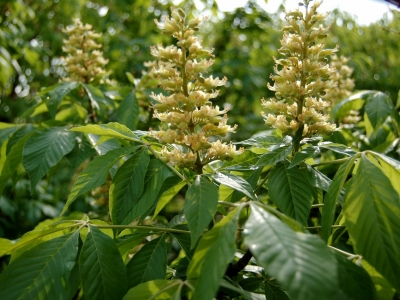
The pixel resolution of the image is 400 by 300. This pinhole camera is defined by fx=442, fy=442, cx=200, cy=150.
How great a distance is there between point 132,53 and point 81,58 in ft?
8.95

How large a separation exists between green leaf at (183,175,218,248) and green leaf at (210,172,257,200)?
3.0 inches

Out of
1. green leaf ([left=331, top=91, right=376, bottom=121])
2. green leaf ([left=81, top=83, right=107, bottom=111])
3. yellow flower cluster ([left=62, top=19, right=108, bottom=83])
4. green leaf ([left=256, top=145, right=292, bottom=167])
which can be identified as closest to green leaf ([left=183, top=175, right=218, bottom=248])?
green leaf ([left=256, top=145, right=292, bottom=167])

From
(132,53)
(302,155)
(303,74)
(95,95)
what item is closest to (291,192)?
(302,155)

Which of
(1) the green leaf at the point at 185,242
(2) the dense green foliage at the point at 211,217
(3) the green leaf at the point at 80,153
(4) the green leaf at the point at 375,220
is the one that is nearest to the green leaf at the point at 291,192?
(2) the dense green foliage at the point at 211,217

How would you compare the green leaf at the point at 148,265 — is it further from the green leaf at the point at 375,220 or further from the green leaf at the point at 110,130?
the green leaf at the point at 375,220

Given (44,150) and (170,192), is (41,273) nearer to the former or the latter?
(170,192)

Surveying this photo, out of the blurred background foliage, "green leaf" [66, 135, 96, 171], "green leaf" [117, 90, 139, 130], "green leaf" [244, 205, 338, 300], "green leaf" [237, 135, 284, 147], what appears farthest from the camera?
the blurred background foliage

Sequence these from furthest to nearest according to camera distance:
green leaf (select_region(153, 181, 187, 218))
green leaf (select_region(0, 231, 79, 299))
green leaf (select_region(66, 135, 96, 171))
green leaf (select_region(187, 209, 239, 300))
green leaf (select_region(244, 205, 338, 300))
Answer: green leaf (select_region(66, 135, 96, 171)) → green leaf (select_region(153, 181, 187, 218)) → green leaf (select_region(0, 231, 79, 299)) → green leaf (select_region(187, 209, 239, 300)) → green leaf (select_region(244, 205, 338, 300))

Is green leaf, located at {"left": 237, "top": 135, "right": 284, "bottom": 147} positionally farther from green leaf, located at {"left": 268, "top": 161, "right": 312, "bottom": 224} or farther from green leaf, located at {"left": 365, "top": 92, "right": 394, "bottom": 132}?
green leaf, located at {"left": 365, "top": 92, "right": 394, "bottom": 132}

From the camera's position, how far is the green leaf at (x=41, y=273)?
132 centimetres

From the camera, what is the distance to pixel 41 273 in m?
1.35

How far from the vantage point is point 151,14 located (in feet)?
18.4

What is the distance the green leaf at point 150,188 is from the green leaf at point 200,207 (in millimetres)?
223

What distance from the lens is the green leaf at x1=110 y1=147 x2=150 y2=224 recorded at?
1.60 m
